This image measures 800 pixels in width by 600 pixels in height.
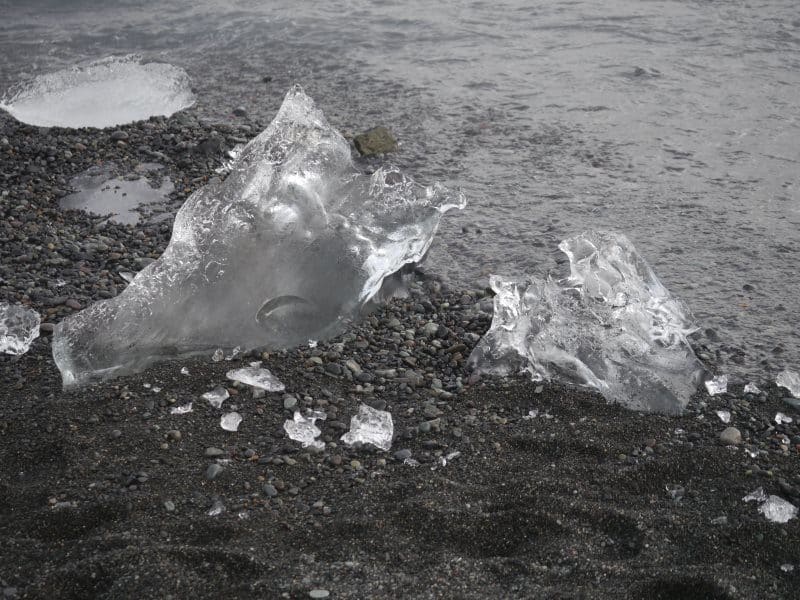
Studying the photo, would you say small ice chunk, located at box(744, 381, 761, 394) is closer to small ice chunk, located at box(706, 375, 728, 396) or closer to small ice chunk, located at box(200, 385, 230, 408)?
small ice chunk, located at box(706, 375, 728, 396)

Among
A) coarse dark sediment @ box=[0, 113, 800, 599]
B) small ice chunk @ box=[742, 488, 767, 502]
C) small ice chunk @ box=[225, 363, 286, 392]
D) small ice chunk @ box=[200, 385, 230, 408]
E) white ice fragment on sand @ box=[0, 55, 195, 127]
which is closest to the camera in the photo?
coarse dark sediment @ box=[0, 113, 800, 599]

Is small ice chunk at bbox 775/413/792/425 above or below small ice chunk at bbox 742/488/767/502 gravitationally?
below

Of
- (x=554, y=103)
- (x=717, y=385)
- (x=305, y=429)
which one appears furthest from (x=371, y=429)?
(x=554, y=103)

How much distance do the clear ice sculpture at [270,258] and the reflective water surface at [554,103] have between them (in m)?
0.58

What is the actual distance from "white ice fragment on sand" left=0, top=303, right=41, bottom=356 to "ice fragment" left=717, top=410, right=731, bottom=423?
328 cm

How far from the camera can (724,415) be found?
12.4ft

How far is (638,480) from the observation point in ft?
11.0

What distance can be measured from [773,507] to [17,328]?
11.5 ft

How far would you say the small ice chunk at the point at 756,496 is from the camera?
3.26 m

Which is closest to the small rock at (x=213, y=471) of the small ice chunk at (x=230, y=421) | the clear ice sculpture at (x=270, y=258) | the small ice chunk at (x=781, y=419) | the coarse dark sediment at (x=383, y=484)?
the coarse dark sediment at (x=383, y=484)

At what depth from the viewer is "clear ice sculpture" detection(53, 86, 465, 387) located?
397 centimetres

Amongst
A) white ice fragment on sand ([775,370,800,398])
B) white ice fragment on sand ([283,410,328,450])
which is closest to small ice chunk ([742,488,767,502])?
white ice fragment on sand ([775,370,800,398])

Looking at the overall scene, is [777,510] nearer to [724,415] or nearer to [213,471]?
[724,415]

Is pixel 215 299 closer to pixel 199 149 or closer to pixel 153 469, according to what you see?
pixel 153 469
